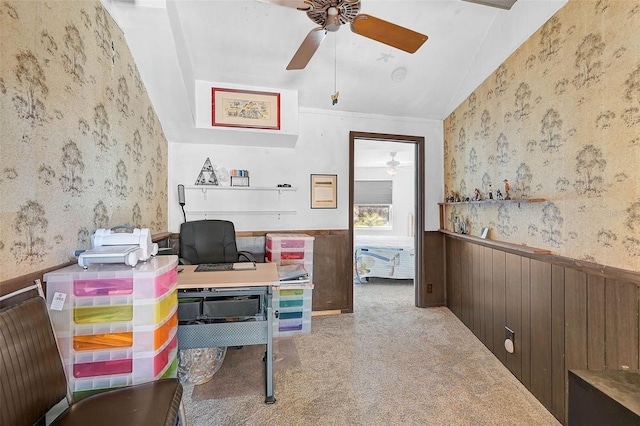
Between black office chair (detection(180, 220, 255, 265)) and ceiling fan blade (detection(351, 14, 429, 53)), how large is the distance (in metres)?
2.03

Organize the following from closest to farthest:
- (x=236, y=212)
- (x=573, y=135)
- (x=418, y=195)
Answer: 1. (x=573, y=135)
2. (x=236, y=212)
3. (x=418, y=195)

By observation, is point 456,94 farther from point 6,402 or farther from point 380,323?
point 6,402

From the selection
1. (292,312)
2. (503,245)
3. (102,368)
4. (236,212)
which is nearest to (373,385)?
(292,312)

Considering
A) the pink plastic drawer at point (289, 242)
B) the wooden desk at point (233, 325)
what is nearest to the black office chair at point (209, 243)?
the pink plastic drawer at point (289, 242)

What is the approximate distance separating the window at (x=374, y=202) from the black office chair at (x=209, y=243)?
471 centimetres

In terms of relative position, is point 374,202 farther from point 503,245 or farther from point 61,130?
point 61,130

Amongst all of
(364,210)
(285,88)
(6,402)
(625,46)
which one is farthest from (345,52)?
(364,210)

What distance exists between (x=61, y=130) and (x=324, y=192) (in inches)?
95.3

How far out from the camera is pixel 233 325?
6.06 ft

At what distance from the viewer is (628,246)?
1.35 meters

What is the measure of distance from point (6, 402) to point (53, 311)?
15.7 inches

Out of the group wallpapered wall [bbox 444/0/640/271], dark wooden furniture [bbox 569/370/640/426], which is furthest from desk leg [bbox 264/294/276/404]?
wallpapered wall [bbox 444/0/640/271]

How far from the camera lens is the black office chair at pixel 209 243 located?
106 inches

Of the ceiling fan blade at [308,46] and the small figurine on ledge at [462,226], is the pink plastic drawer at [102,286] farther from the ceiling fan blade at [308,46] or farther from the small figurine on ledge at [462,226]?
Result: the small figurine on ledge at [462,226]
